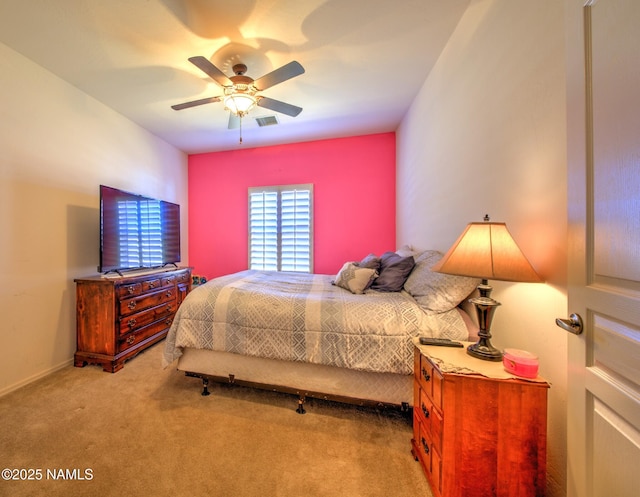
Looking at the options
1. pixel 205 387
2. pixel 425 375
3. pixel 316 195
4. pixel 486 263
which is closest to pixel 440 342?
pixel 425 375

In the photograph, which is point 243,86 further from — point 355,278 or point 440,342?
point 440,342

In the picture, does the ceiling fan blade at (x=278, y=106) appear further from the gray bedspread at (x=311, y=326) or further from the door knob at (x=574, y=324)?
the door knob at (x=574, y=324)

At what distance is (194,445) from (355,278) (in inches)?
61.1

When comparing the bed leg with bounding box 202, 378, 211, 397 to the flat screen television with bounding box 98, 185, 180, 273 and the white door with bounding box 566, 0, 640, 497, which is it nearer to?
the flat screen television with bounding box 98, 185, 180, 273

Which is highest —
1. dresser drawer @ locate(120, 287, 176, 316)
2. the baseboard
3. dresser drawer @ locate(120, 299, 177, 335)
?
dresser drawer @ locate(120, 287, 176, 316)

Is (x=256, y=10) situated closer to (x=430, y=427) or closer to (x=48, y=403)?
(x=430, y=427)

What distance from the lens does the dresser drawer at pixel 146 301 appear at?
2.35 m

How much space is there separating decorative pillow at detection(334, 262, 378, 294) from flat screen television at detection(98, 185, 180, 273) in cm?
228

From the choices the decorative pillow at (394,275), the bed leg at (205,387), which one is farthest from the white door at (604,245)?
the bed leg at (205,387)

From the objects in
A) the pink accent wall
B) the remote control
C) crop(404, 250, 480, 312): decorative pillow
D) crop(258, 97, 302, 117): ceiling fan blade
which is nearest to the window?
the pink accent wall

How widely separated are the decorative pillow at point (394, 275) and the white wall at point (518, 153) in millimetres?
340

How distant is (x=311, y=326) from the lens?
165 centimetres

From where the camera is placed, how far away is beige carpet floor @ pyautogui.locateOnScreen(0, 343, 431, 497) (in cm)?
119

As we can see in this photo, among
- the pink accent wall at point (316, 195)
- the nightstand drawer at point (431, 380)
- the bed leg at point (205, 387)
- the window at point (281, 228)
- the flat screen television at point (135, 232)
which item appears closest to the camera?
the nightstand drawer at point (431, 380)
